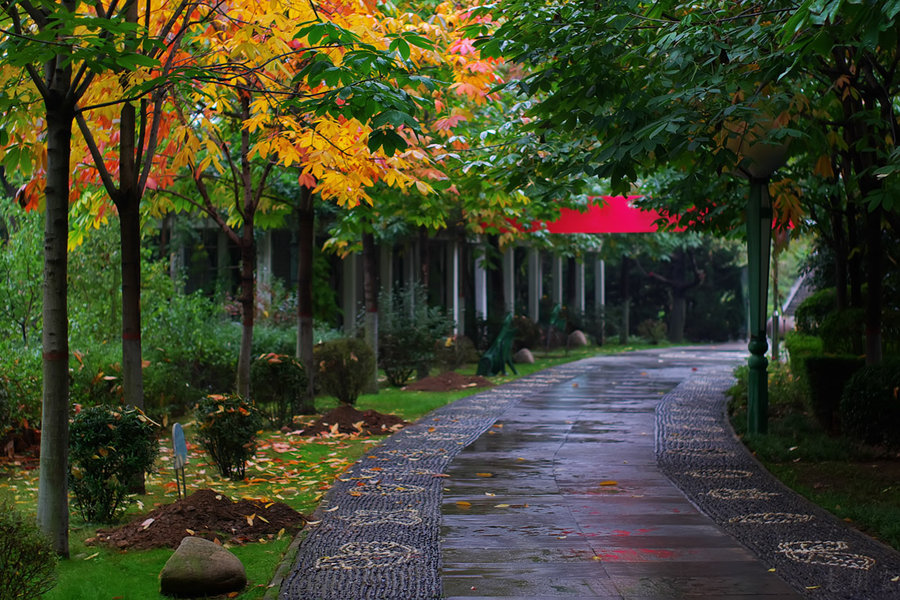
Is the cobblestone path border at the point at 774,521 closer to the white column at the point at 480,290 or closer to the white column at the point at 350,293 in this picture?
the white column at the point at 350,293

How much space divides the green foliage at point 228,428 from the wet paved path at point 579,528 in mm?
1949

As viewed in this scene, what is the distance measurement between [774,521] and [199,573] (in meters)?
4.23

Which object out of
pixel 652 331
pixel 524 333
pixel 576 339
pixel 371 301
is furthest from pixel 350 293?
pixel 652 331

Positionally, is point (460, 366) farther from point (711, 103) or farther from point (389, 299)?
point (711, 103)

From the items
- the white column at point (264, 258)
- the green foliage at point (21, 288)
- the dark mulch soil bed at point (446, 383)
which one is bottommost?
the dark mulch soil bed at point (446, 383)

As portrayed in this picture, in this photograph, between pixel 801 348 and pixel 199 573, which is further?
pixel 801 348

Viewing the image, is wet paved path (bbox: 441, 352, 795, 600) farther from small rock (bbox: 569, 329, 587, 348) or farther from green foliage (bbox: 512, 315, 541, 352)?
small rock (bbox: 569, 329, 587, 348)

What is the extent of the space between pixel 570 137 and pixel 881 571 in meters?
5.53

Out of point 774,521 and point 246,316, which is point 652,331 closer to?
point 246,316

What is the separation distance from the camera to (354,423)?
1206cm

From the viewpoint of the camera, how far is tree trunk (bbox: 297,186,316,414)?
524 inches

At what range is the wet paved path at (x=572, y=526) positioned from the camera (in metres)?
5.39

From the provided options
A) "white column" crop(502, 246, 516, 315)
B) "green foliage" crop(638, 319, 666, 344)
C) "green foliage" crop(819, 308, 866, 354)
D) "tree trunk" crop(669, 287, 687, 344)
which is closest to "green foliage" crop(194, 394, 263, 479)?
"green foliage" crop(819, 308, 866, 354)

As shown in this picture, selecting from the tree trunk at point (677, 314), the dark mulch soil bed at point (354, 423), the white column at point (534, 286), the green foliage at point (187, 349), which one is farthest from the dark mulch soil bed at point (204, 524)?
the tree trunk at point (677, 314)
